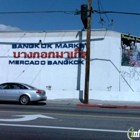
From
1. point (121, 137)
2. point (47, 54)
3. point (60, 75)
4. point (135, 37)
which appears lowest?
point (121, 137)

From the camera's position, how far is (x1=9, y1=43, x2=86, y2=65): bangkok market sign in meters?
22.1

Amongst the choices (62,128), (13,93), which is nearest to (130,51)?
(13,93)

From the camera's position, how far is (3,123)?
935 cm

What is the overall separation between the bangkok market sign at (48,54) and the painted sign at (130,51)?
3177 millimetres

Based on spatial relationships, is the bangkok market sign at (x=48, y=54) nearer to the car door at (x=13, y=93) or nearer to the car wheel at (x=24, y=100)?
the car door at (x=13, y=93)

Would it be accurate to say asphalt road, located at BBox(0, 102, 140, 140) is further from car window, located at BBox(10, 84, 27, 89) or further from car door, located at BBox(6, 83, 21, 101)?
car window, located at BBox(10, 84, 27, 89)

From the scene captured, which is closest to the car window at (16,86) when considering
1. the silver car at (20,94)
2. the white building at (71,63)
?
the silver car at (20,94)

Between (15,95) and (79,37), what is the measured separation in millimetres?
7541

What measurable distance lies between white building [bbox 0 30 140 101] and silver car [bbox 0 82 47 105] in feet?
12.7

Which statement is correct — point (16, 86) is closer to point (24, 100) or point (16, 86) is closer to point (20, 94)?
point (20, 94)

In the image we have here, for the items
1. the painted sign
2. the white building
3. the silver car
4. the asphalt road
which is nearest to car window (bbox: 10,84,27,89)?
the silver car

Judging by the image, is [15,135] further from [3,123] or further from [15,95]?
[15,95]

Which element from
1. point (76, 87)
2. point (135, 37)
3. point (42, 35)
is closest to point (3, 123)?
point (76, 87)

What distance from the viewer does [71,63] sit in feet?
72.4
